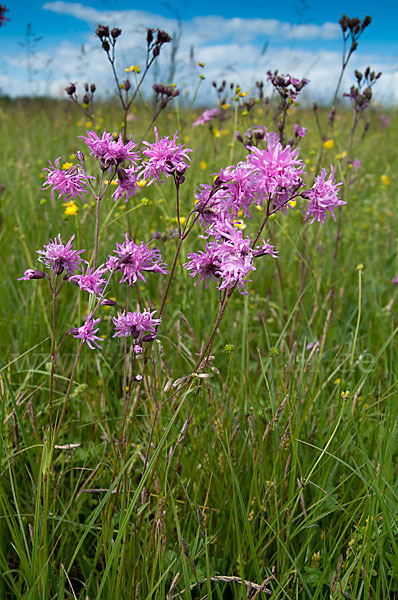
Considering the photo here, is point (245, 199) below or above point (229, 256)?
above

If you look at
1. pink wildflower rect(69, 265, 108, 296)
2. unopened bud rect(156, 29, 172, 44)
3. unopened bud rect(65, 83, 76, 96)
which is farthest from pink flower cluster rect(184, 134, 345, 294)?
unopened bud rect(65, 83, 76, 96)

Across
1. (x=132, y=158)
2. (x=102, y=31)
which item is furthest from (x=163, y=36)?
(x=132, y=158)

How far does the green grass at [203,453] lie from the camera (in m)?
1.12

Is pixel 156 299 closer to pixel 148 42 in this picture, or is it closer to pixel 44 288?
pixel 44 288

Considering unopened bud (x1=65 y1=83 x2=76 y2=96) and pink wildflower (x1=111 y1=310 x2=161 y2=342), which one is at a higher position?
unopened bud (x1=65 y1=83 x2=76 y2=96)

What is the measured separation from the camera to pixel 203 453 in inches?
56.3

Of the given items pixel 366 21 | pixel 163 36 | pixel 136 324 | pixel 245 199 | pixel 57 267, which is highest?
pixel 366 21

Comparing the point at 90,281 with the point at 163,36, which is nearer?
the point at 90,281

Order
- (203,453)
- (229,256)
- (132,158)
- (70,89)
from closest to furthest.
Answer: (229,256), (132,158), (203,453), (70,89)

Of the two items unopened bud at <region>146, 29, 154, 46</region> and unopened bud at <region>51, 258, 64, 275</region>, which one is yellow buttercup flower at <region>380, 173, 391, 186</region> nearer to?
unopened bud at <region>146, 29, 154, 46</region>

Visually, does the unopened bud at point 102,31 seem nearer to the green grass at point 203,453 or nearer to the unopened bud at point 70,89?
the unopened bud at point 70,89

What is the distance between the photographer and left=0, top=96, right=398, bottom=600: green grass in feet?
3.68

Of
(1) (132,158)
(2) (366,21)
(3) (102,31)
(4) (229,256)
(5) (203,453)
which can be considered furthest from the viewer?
(2) (366,21)

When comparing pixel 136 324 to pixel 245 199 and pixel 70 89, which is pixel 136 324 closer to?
pixel 245 199
